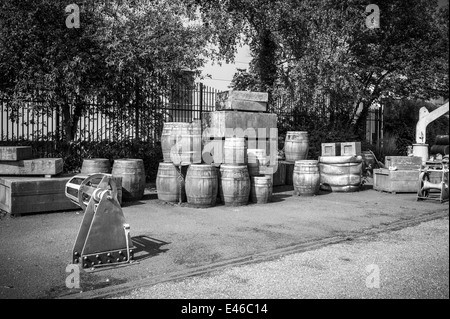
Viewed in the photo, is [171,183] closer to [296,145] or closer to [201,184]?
[201,184]

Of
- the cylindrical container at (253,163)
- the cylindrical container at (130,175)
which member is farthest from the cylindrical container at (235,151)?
the cylindrical container at (130,175)

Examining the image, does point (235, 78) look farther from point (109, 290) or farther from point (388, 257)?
point (109, 290)

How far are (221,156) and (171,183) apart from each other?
5.30ft

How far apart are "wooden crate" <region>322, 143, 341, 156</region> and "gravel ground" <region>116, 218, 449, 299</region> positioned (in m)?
6.22

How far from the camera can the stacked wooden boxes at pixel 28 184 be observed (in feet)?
25.4

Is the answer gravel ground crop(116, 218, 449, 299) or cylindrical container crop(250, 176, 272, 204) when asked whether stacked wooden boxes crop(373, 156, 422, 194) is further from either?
gravel ground crop(116, 218, 449, 299)

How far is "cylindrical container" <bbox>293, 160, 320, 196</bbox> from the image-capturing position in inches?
419

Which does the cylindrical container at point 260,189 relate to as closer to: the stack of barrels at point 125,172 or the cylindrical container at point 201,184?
the cylindrical container at point 201,184

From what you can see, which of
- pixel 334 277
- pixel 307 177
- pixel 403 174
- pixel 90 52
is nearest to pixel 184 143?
pixel 307 177

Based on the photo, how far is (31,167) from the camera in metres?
8.12

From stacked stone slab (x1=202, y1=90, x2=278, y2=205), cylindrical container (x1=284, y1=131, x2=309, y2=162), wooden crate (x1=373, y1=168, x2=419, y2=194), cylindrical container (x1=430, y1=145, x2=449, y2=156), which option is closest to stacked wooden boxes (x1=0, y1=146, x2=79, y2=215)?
stacked stone slab (x1=202, y1=90, x2=278, y2=205)

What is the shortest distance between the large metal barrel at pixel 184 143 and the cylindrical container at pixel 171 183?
0.64 ft

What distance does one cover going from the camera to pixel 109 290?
4.23m

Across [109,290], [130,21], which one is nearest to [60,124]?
[130,21]
